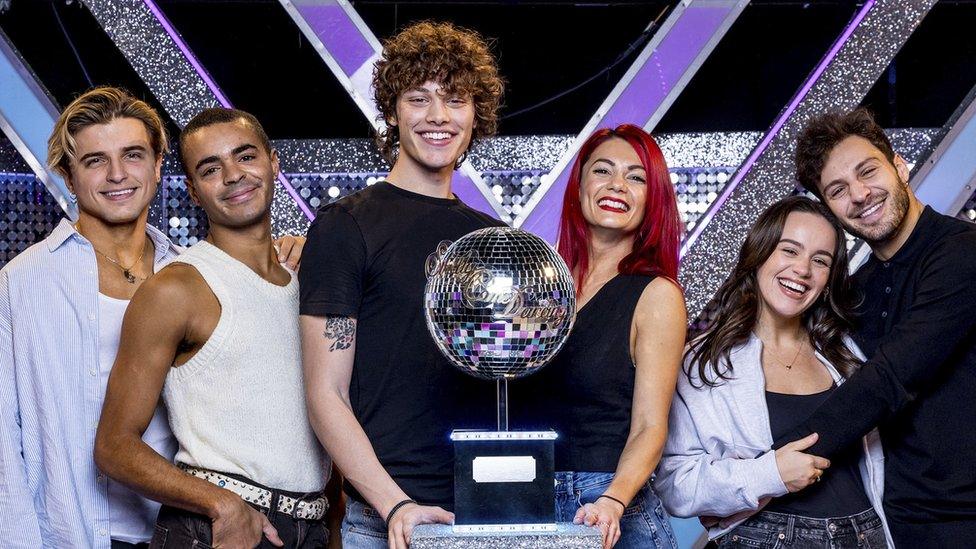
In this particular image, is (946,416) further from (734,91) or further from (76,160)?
(76,160)

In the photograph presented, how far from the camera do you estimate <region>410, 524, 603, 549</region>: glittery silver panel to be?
1.79 metres

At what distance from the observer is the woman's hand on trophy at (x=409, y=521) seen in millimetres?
1907

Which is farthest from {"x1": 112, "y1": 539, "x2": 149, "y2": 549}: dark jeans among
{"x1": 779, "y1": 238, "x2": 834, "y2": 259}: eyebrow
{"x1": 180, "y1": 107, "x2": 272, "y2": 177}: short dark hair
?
{"x1": 779, "y1": 238, "x2": 834, "y2": 259}: eyebrow

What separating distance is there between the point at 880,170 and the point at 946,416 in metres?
0.60

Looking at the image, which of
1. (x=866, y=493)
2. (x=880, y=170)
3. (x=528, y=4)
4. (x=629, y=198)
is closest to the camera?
(x=629, y=198)

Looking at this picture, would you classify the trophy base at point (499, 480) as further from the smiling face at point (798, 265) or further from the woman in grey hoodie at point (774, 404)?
the smiling face at point (798, 265)

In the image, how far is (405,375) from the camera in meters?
2.22

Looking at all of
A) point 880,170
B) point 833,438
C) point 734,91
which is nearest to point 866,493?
point 833,438

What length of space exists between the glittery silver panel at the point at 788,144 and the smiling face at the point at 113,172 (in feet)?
4.93

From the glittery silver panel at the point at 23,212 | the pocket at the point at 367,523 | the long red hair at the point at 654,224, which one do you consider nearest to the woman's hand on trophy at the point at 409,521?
the pocket at the point at 367,523

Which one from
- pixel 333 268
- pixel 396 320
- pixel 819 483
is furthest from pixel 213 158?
pixel 819 483

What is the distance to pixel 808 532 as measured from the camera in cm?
240

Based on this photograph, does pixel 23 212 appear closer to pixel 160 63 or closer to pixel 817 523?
pixel 160 63

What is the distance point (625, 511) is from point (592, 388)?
9.8 inches
